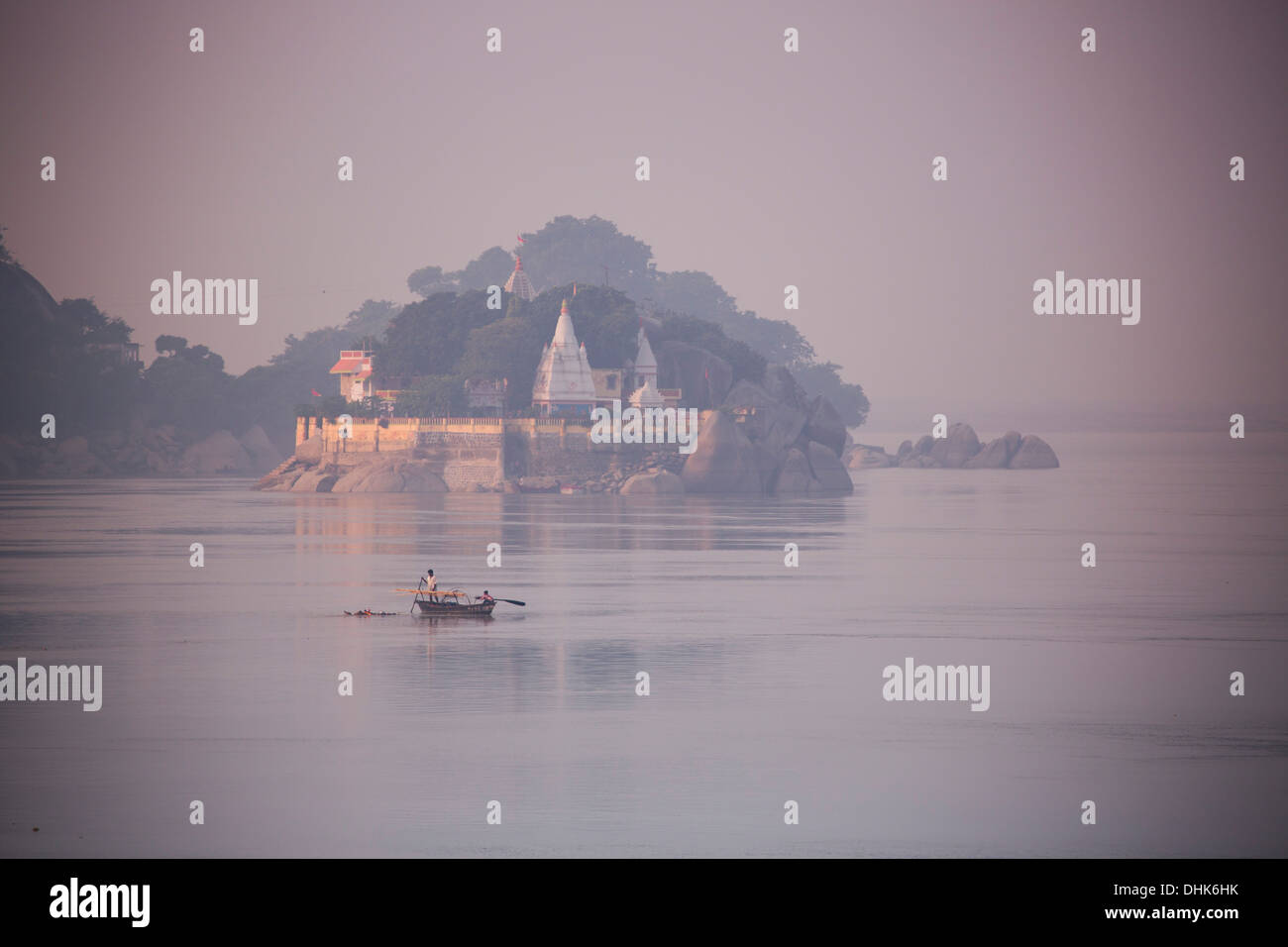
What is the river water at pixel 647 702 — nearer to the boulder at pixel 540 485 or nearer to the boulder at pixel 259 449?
the boulder at pixel 540 485

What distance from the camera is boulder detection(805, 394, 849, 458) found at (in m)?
97.2

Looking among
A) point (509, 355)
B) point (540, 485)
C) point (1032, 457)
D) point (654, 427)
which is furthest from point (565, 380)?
point (1032, 457)

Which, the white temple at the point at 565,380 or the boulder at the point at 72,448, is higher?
the white temple at the point at 565,380

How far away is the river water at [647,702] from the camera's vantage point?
1802 centimetres

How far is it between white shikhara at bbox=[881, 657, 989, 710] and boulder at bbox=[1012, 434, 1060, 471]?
98.5 m

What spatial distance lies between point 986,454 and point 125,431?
64.8 metres

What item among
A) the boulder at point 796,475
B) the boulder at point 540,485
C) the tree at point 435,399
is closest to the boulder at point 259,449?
the tree at point 435,399

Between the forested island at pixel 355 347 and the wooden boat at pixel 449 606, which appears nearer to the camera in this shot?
the wooden boat at pixel 449 606

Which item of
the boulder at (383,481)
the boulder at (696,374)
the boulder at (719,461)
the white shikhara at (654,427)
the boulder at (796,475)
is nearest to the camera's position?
the boulder at (719,461)

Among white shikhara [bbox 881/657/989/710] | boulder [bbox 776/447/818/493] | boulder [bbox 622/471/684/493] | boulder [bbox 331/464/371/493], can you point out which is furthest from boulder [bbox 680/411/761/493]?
white shikhara [bbox 881/657/989/710]

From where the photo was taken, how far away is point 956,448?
130875mm

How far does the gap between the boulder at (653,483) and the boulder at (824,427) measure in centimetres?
1376
